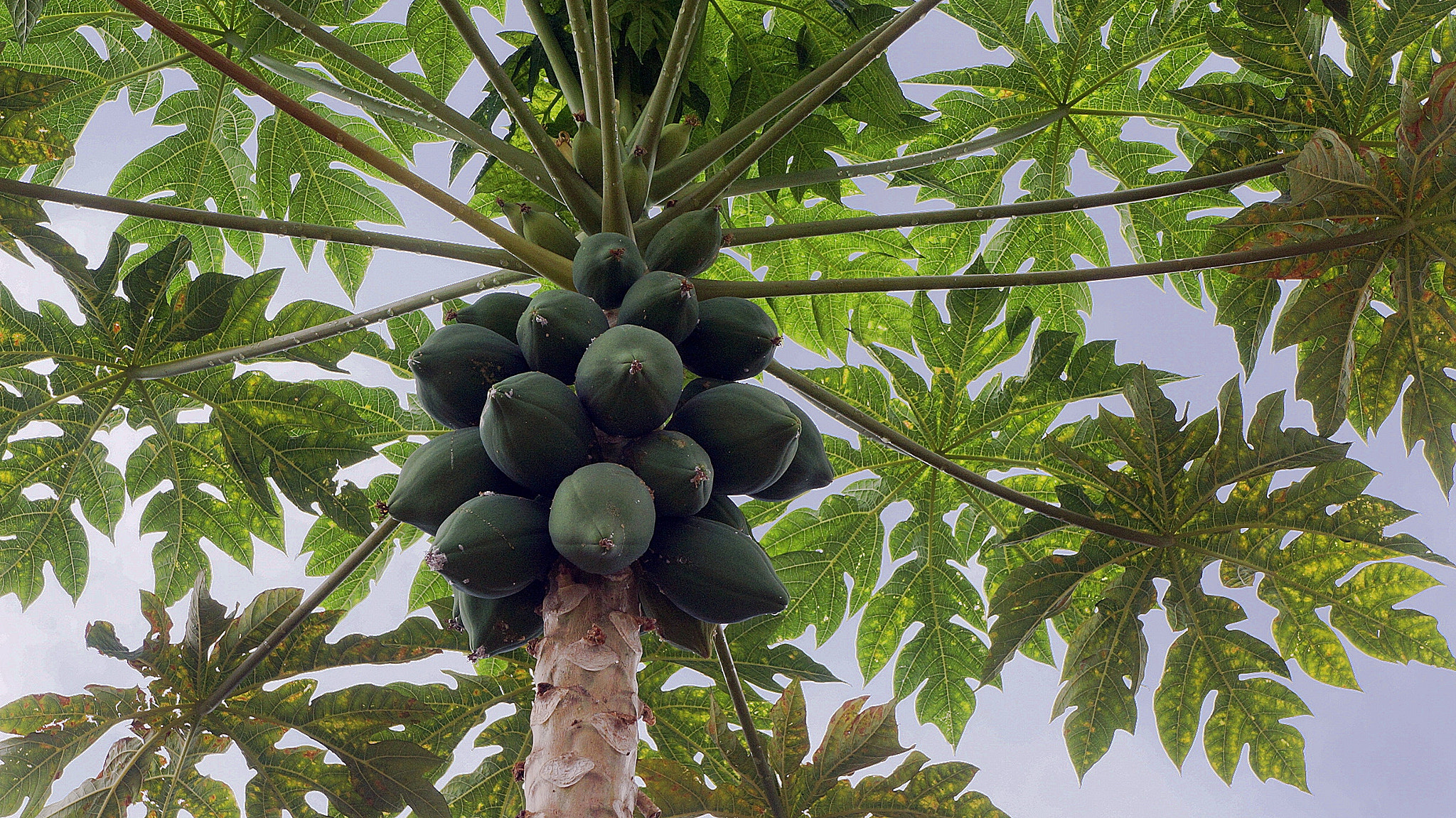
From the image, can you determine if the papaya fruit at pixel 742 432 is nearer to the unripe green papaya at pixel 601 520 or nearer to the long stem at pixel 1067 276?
the unripe green papaya at pixel 601 520

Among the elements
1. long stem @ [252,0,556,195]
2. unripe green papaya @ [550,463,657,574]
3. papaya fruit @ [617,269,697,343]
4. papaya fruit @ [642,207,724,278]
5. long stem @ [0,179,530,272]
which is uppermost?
long stem @ [252,0,556,195]

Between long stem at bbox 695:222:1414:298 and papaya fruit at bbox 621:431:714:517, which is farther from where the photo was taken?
long stem at bbox 695:222:1414:298

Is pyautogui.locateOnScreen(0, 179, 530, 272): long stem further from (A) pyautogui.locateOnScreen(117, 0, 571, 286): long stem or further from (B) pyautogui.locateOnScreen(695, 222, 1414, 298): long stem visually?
(B) pyautogui.locateOnScreen(695, 222, 1414, 298): long stem

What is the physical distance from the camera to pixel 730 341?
7.22 feet

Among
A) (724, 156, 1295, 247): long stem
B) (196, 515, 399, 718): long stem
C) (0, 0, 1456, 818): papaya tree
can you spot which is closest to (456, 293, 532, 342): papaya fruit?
(0, 0, 1456, 818): papaya tree

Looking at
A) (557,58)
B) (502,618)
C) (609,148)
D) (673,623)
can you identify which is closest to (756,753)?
(673,623)

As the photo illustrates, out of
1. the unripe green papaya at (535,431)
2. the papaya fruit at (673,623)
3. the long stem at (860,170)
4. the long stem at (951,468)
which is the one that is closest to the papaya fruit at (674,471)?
the unripe green papaya at (535,431)

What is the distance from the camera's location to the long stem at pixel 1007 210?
2994mm

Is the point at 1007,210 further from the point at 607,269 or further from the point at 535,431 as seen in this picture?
the point at 535,431

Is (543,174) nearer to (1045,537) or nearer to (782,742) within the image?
(782,742)

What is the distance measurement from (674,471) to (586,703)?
0.41m

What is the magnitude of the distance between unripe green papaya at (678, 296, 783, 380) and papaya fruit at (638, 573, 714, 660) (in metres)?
0.49

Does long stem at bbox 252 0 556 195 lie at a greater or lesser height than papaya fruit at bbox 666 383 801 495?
greater

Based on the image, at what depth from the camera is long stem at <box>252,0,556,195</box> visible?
2.62 metres
